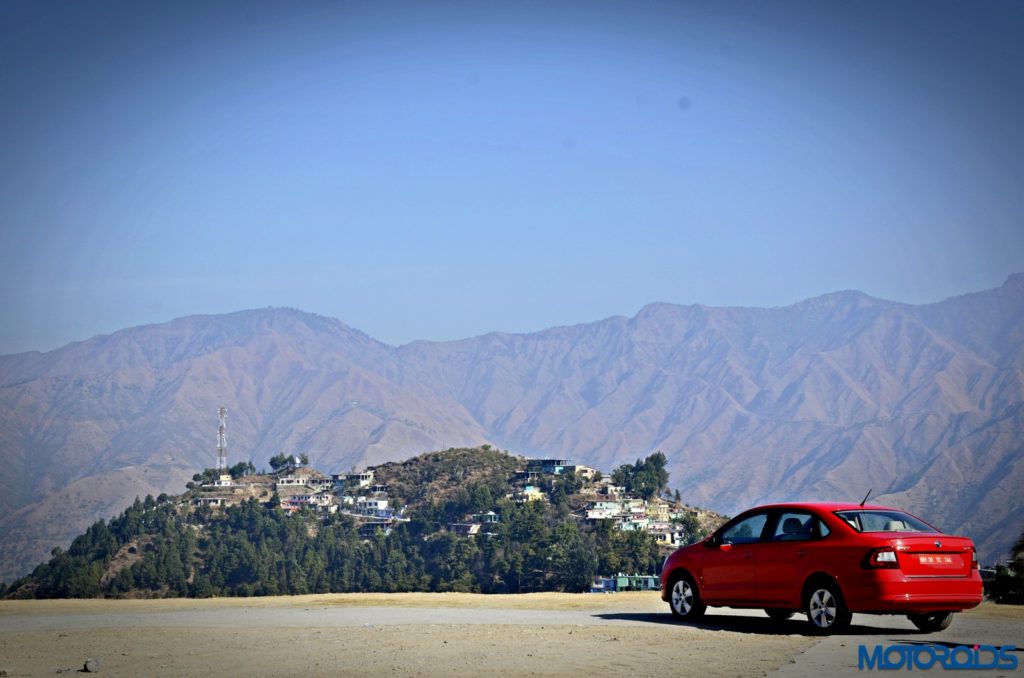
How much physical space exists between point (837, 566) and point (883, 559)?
623mm

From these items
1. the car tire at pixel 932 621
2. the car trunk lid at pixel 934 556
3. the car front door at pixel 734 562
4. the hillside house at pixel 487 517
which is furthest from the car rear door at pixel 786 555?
the hillside house at pixel 487 517

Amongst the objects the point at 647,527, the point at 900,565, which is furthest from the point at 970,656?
the point at 647,527

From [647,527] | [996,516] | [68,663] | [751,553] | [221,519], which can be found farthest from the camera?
[996,516]

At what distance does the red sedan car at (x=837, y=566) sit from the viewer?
17312 millimetres

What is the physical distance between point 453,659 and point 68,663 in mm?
4740

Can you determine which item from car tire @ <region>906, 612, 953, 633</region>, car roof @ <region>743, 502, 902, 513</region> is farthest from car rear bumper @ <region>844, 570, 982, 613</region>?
car roof @ <region>743, 502, 902, 513</region>

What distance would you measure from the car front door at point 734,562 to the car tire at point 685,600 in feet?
0.87

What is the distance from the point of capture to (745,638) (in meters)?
17.9

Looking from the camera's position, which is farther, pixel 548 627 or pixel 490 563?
pixel 490 563

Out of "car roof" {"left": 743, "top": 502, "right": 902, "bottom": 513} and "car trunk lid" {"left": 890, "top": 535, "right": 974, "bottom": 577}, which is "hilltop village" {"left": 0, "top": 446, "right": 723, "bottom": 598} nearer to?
"car roof" {"left": 743, "top": 502, "right": 902, "bottom": 513}

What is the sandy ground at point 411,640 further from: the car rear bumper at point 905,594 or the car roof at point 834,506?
the car roof at point 834,506

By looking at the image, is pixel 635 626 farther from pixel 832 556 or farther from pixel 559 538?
pixel 559 538

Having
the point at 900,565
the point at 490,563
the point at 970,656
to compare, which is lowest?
the point at 970,656
